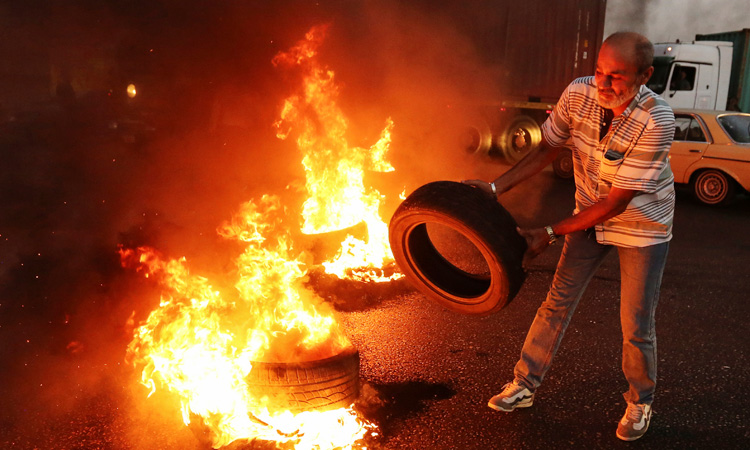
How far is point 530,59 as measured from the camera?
16047 mm

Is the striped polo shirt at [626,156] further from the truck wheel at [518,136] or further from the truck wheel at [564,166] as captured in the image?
the truck wheel at [518,136]

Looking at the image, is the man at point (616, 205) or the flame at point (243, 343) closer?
the man at point (616, 205)

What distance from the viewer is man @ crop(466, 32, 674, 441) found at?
2.72 meters

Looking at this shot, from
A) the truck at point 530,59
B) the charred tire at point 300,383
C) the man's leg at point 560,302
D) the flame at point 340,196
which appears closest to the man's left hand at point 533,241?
the man's leg at point 560,302

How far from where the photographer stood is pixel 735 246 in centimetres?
756

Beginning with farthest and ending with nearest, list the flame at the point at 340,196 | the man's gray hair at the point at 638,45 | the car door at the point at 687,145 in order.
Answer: the car door at the point at 687,145, the flame at the point at 340,196, the man's gray hair at the point at 638,45

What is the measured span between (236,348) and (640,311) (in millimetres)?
2165

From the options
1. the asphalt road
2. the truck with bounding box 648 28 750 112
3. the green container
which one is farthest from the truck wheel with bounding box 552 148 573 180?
the green container

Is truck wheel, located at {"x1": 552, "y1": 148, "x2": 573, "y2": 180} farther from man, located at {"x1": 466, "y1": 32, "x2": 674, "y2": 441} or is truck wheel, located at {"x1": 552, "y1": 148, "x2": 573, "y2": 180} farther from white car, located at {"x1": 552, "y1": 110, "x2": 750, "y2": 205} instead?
man, located at {"x1": 466, "y1": 32, "x2": 674, "y2": 441}

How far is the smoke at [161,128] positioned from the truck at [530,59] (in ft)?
2.69

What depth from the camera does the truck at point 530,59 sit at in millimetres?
15320

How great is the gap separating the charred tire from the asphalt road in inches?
12.4

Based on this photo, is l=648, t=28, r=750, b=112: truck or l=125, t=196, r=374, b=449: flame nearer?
l=125, t=196, r=374, b=449: flame

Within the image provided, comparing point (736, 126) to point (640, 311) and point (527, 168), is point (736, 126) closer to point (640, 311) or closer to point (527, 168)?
point (527, 168)
